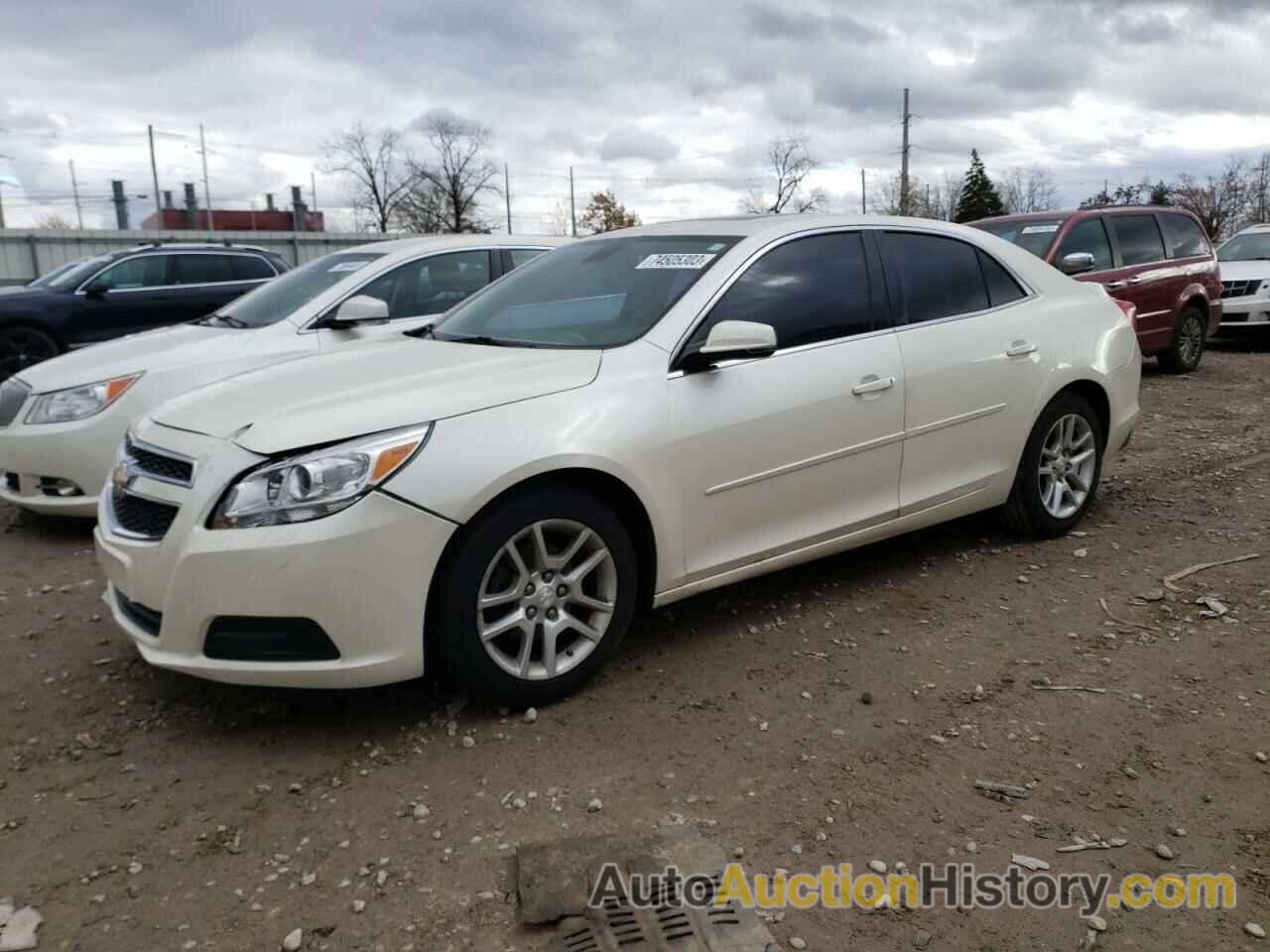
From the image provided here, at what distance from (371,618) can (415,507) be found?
35cm

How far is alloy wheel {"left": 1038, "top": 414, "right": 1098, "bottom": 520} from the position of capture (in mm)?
4977

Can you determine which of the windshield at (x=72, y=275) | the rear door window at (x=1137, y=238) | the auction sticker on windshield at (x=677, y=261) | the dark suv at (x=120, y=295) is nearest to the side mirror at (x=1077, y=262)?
the rear door window at (x=1137, y=238)

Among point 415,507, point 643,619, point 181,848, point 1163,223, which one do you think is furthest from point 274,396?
point 1163,223

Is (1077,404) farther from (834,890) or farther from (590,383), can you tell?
(834,890)

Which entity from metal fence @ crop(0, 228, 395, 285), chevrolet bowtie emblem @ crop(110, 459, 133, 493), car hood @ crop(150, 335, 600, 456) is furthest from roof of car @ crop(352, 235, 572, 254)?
metal fence @ crop(0, 228, 395, 285)

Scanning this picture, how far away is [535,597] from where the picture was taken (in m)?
3.31

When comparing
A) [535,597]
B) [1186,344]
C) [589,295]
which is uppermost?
[589,295]

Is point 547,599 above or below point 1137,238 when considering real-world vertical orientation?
below

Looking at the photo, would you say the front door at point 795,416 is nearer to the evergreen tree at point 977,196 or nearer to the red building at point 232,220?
the evergreen tree at point 977,196

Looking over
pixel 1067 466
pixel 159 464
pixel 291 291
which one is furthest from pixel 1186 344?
pixel 159 464

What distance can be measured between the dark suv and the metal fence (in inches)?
545

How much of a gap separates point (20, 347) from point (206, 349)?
17.6 ft

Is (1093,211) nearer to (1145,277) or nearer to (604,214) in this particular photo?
(1145,277)

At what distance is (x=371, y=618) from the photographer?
302 cm
